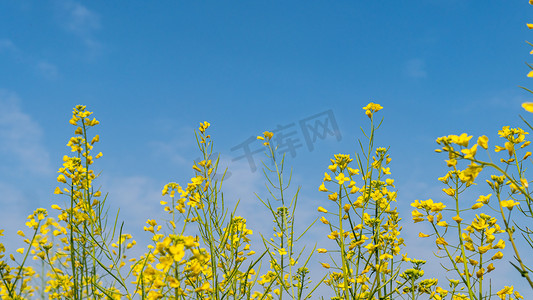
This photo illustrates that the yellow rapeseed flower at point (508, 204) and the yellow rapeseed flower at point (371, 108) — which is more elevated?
the yellow rapeseed flower at point (371, 108)

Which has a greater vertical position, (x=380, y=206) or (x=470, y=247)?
(x=380, y=206)

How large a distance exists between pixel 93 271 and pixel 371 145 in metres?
2.17

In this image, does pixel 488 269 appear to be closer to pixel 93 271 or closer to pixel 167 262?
pixel 167 262

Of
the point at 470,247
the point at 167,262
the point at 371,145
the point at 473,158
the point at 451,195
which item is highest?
the point at 371,145

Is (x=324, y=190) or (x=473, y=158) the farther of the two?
(x=324, y=190)

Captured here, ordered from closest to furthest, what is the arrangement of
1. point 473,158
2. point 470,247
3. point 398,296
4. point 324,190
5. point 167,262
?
point 473,158, point 167,262, point 470,247, point 324,190, point 398,296

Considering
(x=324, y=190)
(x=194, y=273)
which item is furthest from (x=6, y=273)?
(x=324, y=190)

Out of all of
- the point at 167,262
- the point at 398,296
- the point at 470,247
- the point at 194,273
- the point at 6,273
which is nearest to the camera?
the point at 167,262

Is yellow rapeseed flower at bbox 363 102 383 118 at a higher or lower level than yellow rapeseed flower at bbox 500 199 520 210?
higher

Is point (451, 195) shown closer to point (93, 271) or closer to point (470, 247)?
point (470, 247)

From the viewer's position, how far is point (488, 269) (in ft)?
8.05

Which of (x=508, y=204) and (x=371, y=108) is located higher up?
(x=371, y=108)

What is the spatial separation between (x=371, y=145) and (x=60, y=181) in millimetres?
2390

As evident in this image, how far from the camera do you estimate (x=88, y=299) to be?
10.1 feet
